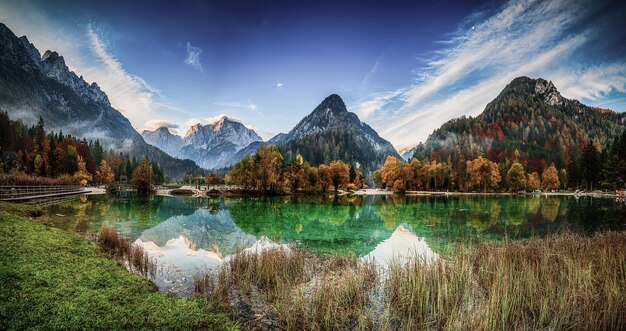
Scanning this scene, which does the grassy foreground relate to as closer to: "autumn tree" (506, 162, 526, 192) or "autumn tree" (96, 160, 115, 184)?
"autumn tree" (506, 162, 526, 192)

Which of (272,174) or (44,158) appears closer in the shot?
(272,174)

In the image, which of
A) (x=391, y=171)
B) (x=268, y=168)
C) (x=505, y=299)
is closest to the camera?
(x=505, y=299)

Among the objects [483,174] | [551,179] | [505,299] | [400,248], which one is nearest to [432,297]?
[505,299]

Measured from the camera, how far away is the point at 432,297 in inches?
408

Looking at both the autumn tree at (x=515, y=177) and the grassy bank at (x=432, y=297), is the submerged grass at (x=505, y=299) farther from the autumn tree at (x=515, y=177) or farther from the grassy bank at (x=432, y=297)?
the autumn tree at (x=515, y=177)

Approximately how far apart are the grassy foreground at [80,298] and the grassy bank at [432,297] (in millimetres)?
1935

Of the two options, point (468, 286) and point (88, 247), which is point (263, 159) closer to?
point (88, 247)

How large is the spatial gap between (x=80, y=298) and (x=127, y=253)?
30.5 feet

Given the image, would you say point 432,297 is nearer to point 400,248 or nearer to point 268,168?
point 400,248

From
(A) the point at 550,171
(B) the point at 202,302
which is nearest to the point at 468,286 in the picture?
(B) the point at 202,302

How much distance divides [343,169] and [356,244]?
3518 inches

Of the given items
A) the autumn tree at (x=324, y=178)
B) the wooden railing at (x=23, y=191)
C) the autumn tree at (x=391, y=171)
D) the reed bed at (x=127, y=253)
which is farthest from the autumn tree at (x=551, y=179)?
the wooden railing at (x=23, y=191)

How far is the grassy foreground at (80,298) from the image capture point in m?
7.48

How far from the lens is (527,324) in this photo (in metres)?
8.96
